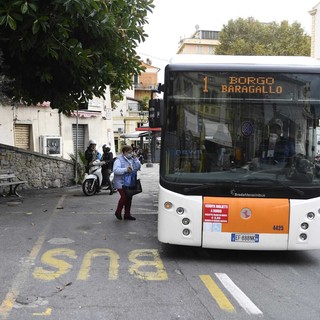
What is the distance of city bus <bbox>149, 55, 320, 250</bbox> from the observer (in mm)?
6281

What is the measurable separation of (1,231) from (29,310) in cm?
427

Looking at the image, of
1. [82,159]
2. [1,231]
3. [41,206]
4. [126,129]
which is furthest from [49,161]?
[126,129]

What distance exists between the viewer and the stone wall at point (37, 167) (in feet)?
47.9

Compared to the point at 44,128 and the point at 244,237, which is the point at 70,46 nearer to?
the point at 244,237

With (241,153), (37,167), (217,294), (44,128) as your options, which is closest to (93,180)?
(37,167)

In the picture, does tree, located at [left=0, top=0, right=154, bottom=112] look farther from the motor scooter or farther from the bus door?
the bus door

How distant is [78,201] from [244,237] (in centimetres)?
727

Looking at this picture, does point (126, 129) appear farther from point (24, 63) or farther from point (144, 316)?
point (144, 316)

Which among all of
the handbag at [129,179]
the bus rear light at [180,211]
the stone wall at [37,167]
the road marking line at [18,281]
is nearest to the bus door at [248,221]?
the bus rear light at [180,211]

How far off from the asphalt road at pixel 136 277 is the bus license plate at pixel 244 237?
40 cm

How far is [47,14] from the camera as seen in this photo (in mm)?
8320

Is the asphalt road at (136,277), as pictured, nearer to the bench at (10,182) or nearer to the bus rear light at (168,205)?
the bus rear light at (168,205)

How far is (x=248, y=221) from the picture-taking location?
247 inches

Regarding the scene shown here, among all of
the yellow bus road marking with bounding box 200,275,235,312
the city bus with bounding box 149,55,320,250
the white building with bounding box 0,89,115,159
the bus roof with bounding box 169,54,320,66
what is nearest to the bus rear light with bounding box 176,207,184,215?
the city bus with bounding box 149,55,320,250
